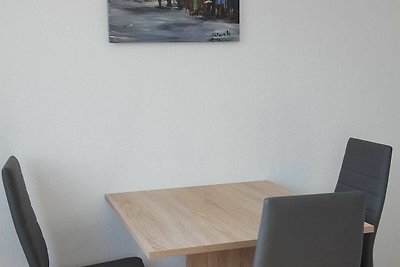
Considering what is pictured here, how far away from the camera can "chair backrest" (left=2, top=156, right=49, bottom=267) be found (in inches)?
86.4

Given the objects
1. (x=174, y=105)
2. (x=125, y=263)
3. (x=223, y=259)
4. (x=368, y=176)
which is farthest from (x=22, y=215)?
(x=368, y=176)

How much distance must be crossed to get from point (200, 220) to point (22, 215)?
711mm

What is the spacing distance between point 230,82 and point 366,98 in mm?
852

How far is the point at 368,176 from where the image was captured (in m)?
2.74

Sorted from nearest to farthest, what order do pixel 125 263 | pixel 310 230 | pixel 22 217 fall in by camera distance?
Answer: pixel 310 230
pixel 22 217
pixel 125 263

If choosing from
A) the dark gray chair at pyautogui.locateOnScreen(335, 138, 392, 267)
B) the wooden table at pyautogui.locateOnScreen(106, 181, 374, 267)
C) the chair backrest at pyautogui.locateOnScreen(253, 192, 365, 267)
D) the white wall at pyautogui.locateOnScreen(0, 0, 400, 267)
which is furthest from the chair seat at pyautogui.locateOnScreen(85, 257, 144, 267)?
the dark gray chair at pyautogui.locateOnScreen(335, 138, 392, 267)

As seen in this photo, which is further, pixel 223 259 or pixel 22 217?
pixel 223 259

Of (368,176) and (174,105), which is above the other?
(174,105)

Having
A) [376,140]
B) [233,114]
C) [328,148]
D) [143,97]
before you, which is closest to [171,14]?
[143,97]

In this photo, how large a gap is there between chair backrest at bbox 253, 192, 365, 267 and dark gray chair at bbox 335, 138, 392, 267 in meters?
0.72

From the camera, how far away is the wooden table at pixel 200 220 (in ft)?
6.72
